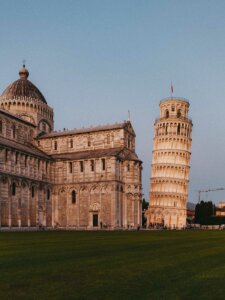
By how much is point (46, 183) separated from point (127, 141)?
15.6 metres

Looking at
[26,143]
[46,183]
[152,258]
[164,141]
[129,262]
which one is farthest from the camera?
[164,141]

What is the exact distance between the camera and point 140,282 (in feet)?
32.0

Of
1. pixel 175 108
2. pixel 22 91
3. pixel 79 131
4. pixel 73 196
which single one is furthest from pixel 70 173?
pixel 175 108

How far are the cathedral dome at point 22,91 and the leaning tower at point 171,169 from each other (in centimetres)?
3895

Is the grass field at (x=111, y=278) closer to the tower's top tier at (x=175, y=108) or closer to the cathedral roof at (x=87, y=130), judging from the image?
the cathedral roof at (x=87, y=130)

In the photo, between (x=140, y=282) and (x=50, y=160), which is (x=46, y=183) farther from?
(x=140, y=282)

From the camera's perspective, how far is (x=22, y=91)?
262ft

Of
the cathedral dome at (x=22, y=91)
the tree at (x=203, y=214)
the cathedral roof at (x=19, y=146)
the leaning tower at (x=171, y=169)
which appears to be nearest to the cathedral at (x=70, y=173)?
the cathedral roof at (x=19, y=146)

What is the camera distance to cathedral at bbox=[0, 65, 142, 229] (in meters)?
64.6

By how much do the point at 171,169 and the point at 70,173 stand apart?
141ft

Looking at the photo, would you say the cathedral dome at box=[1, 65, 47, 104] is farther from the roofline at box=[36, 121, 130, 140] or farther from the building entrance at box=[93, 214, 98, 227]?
the building entrance at box=[93, 214, 98, 227]

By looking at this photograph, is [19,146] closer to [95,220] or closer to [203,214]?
[95,220]

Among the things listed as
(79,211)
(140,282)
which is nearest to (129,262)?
(140,282)

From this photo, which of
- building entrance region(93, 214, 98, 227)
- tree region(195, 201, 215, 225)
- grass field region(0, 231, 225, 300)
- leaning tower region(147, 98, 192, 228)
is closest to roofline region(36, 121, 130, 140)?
building entrance region(93, 214, 98, 227)
